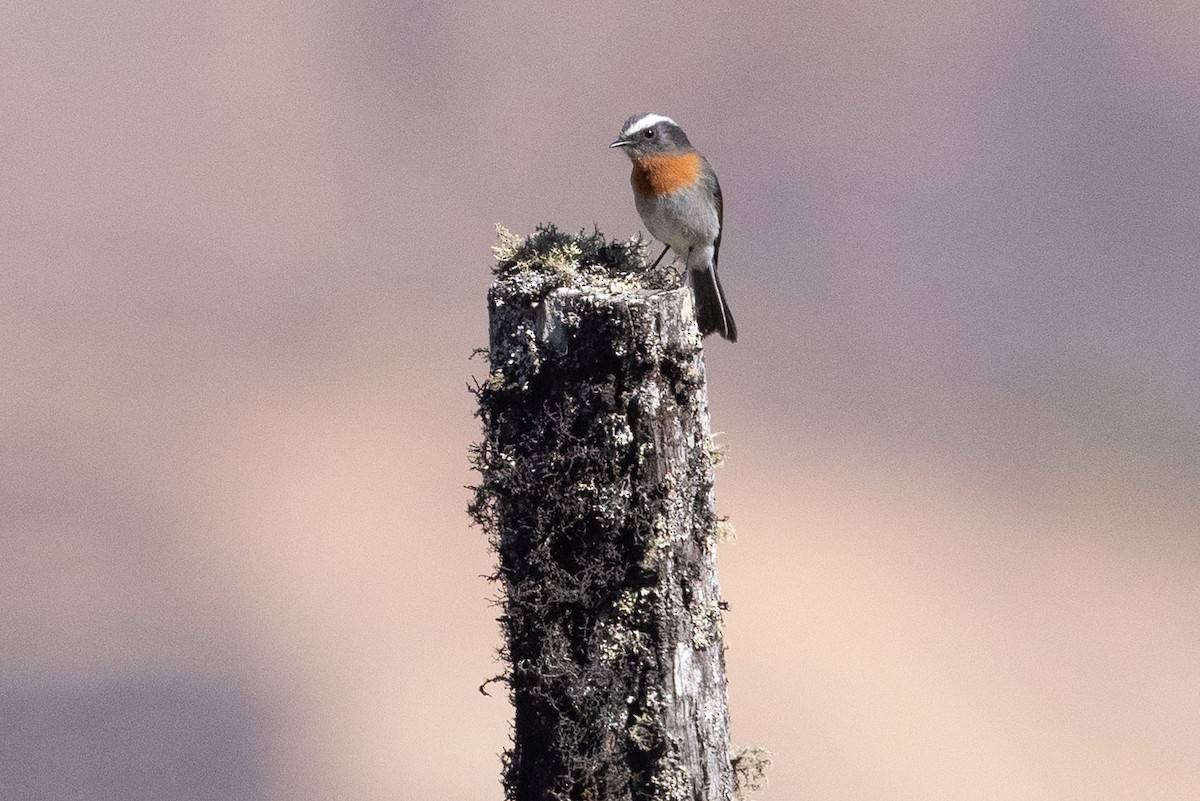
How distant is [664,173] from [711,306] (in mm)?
769

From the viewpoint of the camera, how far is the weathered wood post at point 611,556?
334 centimetres

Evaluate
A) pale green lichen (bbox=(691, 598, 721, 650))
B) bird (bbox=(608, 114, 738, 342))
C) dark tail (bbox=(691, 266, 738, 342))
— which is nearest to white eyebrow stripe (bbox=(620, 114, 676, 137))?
bird (bbox=(608, 114, 738, 342))

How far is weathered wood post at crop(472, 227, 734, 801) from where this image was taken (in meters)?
3.34

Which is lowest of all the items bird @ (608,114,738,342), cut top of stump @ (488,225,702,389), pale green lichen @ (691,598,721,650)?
pale green lichen @ (691,598,721,650)

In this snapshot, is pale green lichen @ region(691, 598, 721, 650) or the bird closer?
pale green lichen @ region(691, 598, 721, 650)

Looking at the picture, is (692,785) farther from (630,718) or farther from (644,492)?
(644,492)

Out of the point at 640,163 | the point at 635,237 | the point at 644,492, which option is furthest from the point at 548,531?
the point at 640,163

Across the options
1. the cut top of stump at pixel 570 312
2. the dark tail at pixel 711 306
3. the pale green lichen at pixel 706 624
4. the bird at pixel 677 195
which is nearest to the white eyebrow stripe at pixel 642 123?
the bird at pixel 677 195

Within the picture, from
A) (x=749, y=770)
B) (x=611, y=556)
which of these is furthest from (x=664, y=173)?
(x=749, y=770)

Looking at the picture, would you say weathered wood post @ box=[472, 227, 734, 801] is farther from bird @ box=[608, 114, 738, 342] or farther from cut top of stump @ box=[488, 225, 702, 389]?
bird @ box=[608, 114, 738, 342]

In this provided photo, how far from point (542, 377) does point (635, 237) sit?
34.1 inches

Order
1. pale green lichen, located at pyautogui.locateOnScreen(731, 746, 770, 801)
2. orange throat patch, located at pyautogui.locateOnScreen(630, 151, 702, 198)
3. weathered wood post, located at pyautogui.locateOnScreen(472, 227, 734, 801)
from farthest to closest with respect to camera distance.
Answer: orange throat patch, located at pyautogui.locateOnScreen(630, 151, 702, 198), pale green lichen, located at pyautogui.locateOnScreen(731, 746, 770, 801), weathered wood post, located at pyautogui.locateOnScreen(472, 227, 734, 801)

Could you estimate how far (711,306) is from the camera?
660 cm

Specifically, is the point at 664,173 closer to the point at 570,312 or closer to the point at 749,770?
the point at 570,312
